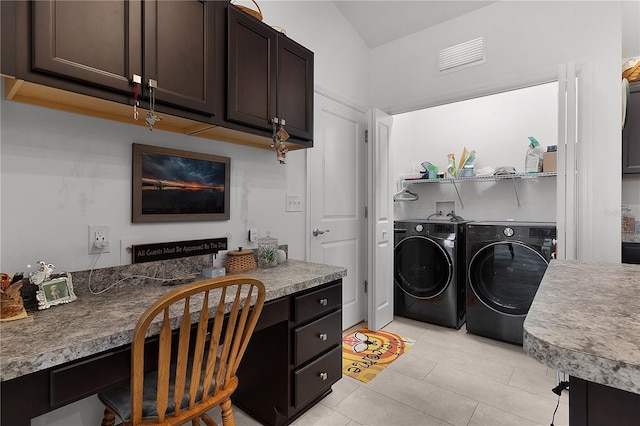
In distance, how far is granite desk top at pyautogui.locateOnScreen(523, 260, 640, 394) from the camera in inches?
18.9

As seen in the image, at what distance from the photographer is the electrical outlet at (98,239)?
4.74ft

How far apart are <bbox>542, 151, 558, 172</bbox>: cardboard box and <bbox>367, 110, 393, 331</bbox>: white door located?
1.42 metres

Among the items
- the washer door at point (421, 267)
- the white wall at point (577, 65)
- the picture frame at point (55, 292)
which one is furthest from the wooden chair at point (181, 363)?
the white wall at point (577, 65)

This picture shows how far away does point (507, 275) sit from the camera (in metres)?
2.76

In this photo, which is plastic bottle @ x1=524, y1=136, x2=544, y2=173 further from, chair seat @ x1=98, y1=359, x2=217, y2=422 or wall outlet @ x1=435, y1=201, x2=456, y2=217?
chair seat @ x1=98, y1=359, x2=217, y2=422

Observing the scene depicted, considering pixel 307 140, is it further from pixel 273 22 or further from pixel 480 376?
pixel 480 376

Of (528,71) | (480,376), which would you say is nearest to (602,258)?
(480,376)

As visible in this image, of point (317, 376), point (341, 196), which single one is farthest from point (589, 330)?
point (341, 196)

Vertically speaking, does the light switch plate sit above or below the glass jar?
above

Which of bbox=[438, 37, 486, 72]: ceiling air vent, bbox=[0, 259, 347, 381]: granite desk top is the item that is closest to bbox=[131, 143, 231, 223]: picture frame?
bbox=[0, 259, 347, 381]: granite desk top

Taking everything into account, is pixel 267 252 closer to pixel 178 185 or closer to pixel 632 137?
pixel 178 185

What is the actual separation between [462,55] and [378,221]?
1.64m

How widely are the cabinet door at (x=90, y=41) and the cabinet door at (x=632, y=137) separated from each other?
3.35 metres

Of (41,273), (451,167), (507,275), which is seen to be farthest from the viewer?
(451,167)
